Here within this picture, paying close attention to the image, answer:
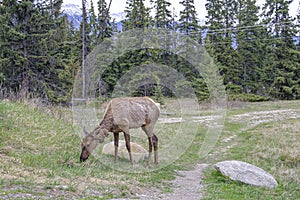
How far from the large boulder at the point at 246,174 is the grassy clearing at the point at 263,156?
0.17m

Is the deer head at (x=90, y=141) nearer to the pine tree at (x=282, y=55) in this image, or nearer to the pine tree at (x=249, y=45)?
the pine tree at (x=282, y=55)

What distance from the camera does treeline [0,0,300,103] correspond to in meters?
20.6

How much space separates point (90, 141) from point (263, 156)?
6648mm

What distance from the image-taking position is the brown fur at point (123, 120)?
8.34 m

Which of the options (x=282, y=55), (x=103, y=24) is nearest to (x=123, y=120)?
(x=103, y=24)

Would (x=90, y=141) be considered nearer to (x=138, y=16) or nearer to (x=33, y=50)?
(x=33, y=50)

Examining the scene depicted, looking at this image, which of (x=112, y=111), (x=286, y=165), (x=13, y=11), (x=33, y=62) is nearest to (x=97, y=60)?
(x=33, y=62)

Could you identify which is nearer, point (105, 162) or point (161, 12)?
point (105, 162)

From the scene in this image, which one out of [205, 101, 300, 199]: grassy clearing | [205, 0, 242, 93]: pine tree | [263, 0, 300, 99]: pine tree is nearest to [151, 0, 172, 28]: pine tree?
[205, 0, 242, 93]: pine tree

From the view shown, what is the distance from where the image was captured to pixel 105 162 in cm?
878

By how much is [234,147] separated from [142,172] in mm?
6189

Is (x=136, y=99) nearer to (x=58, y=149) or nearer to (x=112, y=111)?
(x=112, y=111)

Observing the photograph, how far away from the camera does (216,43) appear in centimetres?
3872

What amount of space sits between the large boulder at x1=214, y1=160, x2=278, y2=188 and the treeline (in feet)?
33.2
